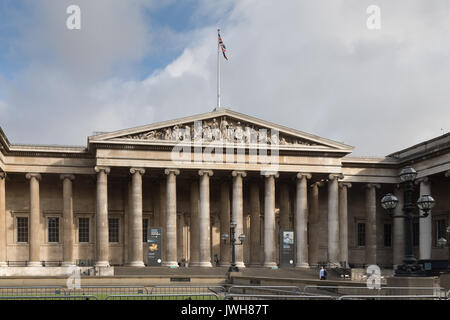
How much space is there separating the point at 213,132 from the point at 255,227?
37.1 feet

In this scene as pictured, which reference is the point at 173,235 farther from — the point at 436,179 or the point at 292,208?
the point at 436,179

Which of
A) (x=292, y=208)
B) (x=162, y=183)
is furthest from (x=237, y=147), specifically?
(x=292, y=208)

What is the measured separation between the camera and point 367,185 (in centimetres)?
6750

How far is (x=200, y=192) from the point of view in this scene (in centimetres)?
6006

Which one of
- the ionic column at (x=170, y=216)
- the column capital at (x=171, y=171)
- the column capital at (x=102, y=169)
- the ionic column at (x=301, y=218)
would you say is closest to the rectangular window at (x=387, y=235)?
the ionic column at (x=301, y=218)

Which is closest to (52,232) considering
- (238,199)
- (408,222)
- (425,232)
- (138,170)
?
(138,170)

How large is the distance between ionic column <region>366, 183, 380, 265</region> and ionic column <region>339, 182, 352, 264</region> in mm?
2750

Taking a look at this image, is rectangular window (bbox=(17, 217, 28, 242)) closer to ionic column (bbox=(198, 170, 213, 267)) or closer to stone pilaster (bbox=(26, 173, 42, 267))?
stone pilaster (bbox=(26, 173, 42, 267))

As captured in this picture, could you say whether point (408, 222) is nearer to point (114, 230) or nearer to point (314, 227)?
point (314, 227)

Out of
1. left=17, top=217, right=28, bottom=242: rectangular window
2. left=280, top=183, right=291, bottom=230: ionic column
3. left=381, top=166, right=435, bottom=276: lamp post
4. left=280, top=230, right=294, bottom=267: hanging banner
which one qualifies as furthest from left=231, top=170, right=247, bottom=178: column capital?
left=381, top=166, right=435, bottom=276: lamp post

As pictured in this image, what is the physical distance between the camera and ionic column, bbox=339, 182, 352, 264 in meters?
65.1

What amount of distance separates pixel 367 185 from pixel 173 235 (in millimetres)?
21471

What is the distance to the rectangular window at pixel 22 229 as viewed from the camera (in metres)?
64.3
